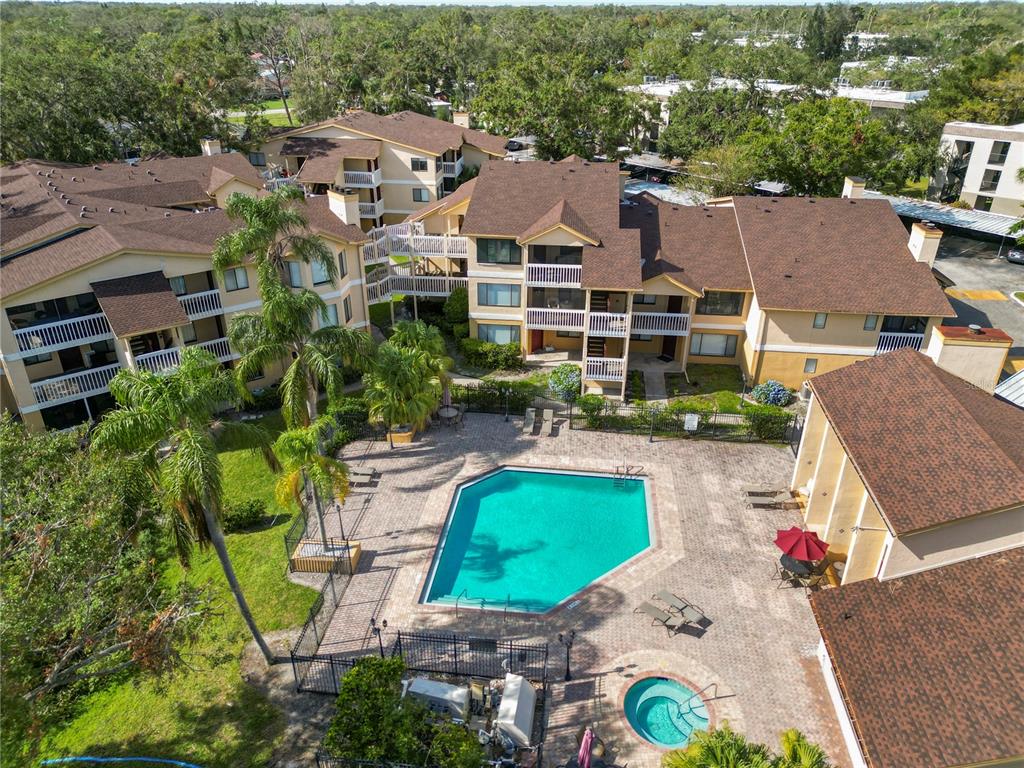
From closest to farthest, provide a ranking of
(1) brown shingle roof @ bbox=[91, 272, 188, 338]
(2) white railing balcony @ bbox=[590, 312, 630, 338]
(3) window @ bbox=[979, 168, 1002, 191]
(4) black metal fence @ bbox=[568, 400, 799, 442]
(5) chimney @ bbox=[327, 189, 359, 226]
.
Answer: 1. (1) brown shingle roof @ bbox=[91, 272, 188, 338]
2. (4) black metal fence @ bbox=[568, 400, 799, 442]
3. (2) white railing balcony @ bbox=[590, 312, 630, 338]
4. (5) chimney @ bbox=[327, 189, 359, 226]
5. (3) window @ bbox=[979, 168, 1002, 191]

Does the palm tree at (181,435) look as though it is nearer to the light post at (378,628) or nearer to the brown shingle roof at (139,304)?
the light post at (378,628)

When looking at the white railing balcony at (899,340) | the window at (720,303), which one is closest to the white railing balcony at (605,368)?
the window at (720,303)

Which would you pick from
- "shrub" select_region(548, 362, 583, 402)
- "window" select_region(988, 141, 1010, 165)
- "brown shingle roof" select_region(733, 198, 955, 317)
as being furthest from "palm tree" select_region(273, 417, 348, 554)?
"window" select_region(988, 141, 1010, 165)

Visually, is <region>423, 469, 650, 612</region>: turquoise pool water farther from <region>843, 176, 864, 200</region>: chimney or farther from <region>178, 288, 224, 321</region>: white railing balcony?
<region>843, 176, 864, 200</region>: chimney

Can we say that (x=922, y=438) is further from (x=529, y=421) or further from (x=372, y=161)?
(x=372, y=161)

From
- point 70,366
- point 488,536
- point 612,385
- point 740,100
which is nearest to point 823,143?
point 740,100
